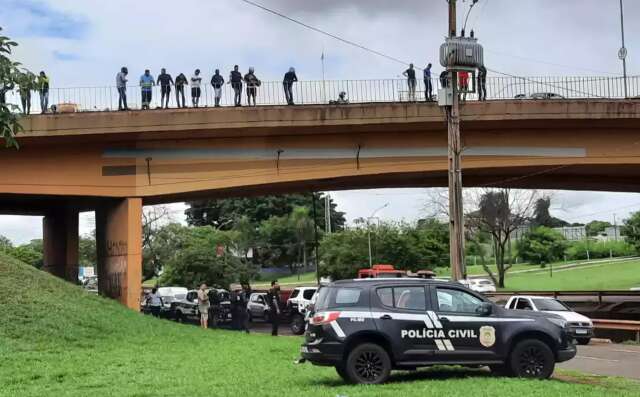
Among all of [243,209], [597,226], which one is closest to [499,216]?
[243,209]

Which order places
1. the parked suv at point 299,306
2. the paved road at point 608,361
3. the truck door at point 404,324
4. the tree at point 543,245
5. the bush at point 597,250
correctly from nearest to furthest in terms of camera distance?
1. the truck door at point 404,324
2. the paved road at point 608,361
3. the parked suv at point 299,306
4. the tree at point 543,245
5. the bush at point 597,250

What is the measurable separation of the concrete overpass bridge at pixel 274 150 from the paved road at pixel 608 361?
8.78 meters

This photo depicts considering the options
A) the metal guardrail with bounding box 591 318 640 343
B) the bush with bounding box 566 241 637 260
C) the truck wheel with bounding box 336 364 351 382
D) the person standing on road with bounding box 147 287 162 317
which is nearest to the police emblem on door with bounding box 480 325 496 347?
the truck wheel with bounding box 336 364 351 382

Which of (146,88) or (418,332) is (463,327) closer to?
(418,332)

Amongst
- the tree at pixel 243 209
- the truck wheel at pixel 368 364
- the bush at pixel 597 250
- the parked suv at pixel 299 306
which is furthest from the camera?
the bush at pixel 597 250

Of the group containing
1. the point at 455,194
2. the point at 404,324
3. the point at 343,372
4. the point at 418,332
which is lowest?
the point at 343,372

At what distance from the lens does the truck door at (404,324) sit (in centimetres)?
1176

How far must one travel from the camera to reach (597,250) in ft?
315

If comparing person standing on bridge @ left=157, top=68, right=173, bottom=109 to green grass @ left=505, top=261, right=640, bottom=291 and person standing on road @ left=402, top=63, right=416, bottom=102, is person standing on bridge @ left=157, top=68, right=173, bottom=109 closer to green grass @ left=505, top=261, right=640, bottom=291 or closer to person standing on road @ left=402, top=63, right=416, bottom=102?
person standing on road @ left=402, top=63, right=416, bottom=102

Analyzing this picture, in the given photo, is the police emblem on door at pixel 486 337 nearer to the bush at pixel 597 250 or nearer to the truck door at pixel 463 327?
the truck door at pixel 463 327

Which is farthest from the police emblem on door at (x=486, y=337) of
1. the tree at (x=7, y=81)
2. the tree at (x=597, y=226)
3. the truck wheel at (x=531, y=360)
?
the tree at (x=597, y=226)

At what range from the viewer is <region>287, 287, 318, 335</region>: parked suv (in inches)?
1162

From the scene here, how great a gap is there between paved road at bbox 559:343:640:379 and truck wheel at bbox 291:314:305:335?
1088cm

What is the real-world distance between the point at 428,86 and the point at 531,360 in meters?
16.8
